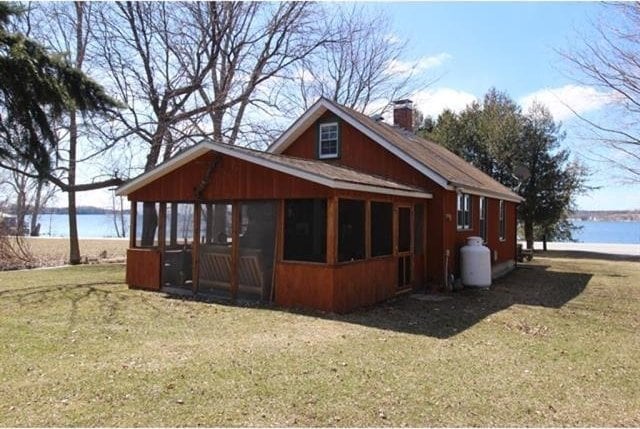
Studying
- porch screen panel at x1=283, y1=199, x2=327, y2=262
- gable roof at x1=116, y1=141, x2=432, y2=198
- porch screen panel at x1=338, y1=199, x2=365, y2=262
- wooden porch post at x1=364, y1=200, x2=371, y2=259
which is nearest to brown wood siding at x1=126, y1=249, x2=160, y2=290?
gable roof at x1=116, y1=141, x2=432, y2=198

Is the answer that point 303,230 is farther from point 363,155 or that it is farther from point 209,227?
point 363,155

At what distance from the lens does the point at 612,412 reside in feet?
14.4

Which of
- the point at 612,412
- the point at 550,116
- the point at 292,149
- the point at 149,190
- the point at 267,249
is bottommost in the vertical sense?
the point at 612,412

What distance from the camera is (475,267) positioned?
1222cm

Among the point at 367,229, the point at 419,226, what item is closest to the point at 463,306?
the point at 367,229

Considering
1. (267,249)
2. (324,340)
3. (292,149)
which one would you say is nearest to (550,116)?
(292,149)

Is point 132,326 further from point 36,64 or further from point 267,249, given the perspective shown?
point 36,64

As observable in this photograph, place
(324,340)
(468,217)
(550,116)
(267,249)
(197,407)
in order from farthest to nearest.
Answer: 1. (550,116)
2. (468,217)
3. (267,249)
4. (324,340)
5. (197,407)

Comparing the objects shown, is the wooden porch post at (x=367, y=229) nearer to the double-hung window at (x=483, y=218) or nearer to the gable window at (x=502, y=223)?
the double-hung window at (x=483, y=218)

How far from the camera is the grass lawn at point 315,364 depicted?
4.25m

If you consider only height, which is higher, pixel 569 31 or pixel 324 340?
pixel 569 31

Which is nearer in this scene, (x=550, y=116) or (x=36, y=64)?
(x=36, y=64)

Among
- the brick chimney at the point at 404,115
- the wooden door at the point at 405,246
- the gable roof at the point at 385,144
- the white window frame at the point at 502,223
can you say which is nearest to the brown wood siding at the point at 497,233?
the white window frame at the point at 502,223

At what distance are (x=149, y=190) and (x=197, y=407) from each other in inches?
314
